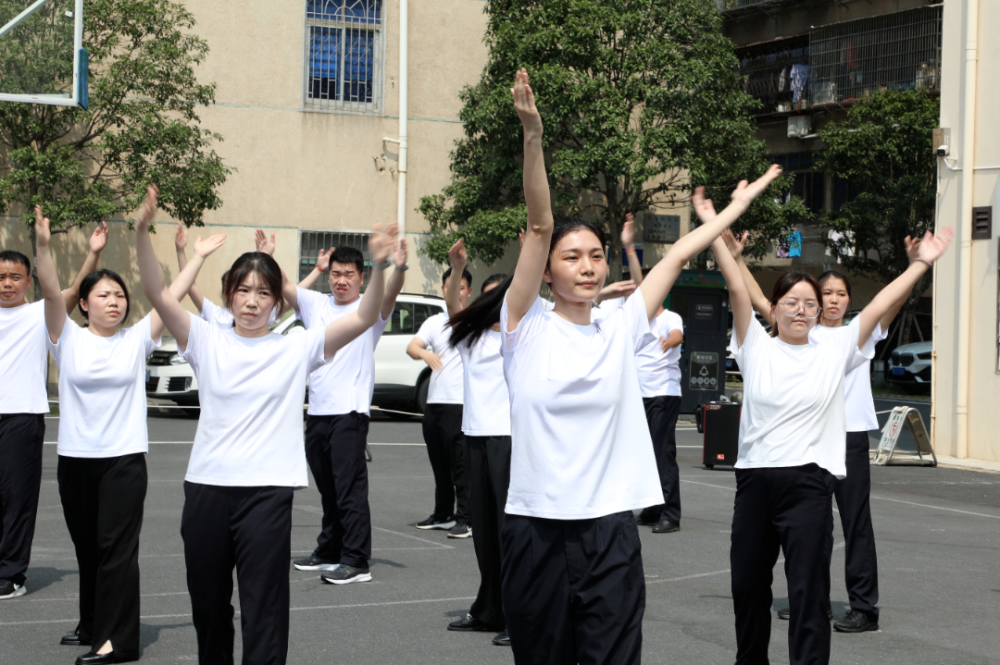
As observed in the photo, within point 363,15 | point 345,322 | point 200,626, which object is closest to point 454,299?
point 345,322

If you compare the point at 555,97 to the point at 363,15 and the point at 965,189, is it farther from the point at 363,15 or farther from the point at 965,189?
the point at 965,189

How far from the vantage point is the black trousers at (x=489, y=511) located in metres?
6.03

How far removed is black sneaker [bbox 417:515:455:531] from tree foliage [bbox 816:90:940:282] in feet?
74.1

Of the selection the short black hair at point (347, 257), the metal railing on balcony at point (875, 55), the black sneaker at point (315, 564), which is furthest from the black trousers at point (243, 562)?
the metal railing on balcony at point (875, 55)

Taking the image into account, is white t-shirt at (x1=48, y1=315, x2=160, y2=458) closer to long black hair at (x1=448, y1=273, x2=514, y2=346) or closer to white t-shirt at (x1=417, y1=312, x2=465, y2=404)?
long black hair at (x1=448, y1=273, x2=514, y2=346)

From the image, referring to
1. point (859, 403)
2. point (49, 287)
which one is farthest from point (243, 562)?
point (859, 403)

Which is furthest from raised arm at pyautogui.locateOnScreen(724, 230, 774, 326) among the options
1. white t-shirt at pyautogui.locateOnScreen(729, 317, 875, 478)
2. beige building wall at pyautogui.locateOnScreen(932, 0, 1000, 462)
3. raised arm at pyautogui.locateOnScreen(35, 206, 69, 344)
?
beige building wall at pyautogui.locateOnScreen(932, 0, 1000, 462)

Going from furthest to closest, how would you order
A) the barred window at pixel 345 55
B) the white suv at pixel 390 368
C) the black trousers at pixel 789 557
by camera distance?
the barred window at pixel 345 55
the white suv at pixel 390 368
the black trousers at pixel 789 557

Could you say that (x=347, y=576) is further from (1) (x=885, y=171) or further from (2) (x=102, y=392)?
A: (1) (x=885, y=171)

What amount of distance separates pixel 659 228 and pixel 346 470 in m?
20.8

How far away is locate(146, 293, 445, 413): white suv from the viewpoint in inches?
677

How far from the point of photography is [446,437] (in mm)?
9164

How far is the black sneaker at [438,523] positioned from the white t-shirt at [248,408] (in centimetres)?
494

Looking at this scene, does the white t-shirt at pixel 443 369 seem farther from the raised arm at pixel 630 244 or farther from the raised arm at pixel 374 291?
the raised arm at pixel 374 291
